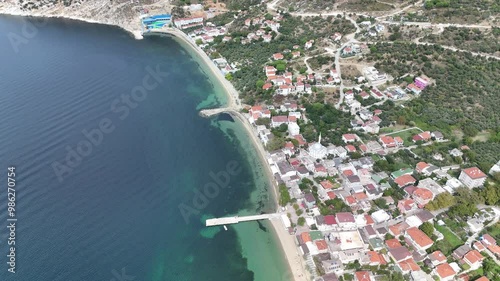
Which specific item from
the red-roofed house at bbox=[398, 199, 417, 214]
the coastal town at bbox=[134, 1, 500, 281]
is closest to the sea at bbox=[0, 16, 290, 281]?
the coastal town at bbox=[134, 1, 500, 281]

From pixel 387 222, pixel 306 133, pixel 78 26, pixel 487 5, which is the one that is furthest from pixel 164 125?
pixel 487 5

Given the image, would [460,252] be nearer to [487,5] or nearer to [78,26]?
[487,5]

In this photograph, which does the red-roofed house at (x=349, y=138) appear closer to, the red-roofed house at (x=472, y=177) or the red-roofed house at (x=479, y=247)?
the red-roofed house at (x=472, y=177)

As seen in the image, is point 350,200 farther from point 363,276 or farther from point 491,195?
point 491,195

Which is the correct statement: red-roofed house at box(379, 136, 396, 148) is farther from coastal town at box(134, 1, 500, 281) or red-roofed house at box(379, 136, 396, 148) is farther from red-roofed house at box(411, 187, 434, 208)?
red-roofed house at box(411, 187, 434, 208)

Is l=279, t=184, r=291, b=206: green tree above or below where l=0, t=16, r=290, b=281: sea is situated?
below

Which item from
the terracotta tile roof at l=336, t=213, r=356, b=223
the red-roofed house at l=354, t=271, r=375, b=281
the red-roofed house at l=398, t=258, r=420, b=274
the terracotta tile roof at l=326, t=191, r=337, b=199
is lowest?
the red-roofed house at l=398, t=258, r=420, b=274

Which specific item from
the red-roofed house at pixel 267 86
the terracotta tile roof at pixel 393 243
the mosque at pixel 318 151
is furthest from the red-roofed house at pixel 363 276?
the red-roofed house at pixel 267 86

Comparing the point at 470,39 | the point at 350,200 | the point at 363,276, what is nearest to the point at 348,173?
the point at 350,200
